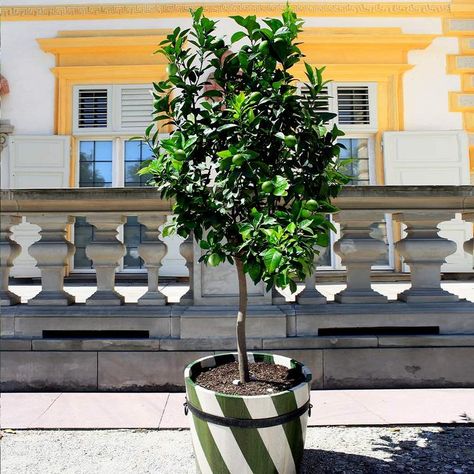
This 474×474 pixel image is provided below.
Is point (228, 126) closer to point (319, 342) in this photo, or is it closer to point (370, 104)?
point (319, 342)

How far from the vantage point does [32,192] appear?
10.7 ft

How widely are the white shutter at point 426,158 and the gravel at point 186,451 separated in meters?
5.51

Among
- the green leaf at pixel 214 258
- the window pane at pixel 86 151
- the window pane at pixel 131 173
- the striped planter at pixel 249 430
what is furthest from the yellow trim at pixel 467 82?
the striped planter at pixel 249 430

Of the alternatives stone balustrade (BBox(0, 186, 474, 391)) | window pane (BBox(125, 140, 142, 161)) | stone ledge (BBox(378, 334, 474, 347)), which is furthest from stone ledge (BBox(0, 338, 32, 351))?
window pane (BBox(125, 140, 142, 161))

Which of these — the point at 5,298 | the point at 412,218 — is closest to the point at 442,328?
the point at 412,218

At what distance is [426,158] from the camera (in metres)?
7.38

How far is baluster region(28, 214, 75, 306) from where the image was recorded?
332 cm

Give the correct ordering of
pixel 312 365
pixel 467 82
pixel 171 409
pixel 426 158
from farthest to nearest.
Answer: pixel 467 82, pixel 426 158, pixel 312 365, pixel 171 409

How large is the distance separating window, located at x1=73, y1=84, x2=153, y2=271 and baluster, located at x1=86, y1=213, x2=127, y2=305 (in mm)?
4295

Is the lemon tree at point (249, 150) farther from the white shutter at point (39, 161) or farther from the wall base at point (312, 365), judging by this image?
the white shutter at point (39, 161)

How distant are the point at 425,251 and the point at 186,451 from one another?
231 cm

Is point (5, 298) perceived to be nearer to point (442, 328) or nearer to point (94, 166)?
point (442, 328)

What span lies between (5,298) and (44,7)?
667 cm

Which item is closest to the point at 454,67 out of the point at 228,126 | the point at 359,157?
the point at 359,157
